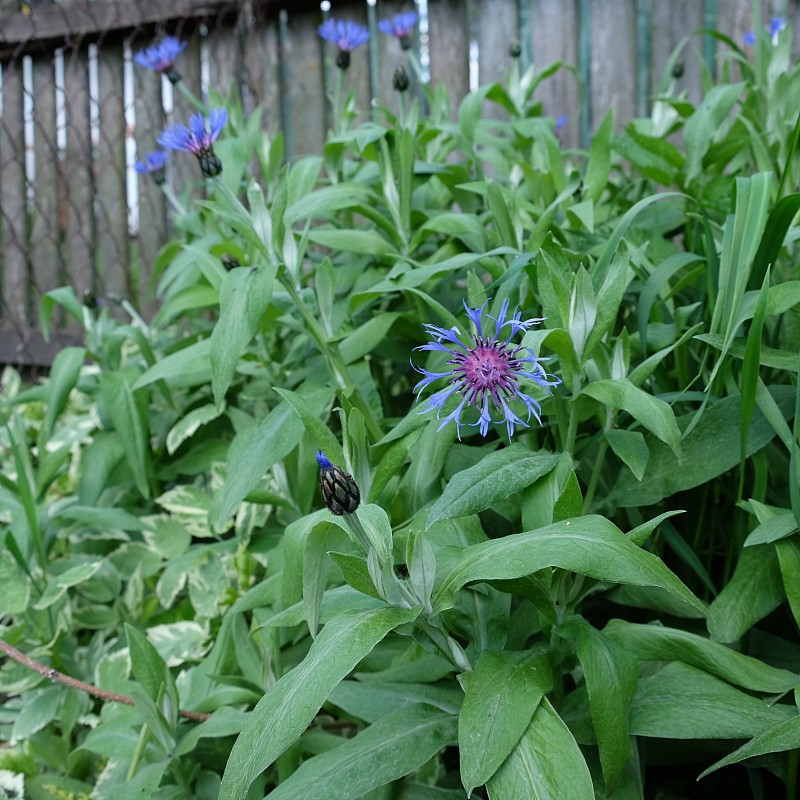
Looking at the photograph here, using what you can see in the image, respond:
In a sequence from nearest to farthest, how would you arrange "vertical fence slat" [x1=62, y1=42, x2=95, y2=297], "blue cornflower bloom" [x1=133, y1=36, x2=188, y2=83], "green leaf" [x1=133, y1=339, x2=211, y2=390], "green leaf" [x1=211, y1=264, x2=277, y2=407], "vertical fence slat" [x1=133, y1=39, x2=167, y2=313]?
"green leaf" [x1=211, y1=264, x2=277, y2=407]
"green leaf" [x1=133, y1=339, x2=211, y2=390]
"blue cornflower bloom" [x1=133, y1=36, x2=188, y2=83]
"vertical fence slat" [x1=133, y1=39, x2=167, y2=313]
"vertical fence slat" [x1=62, y1=42, x2=95, y2=297]

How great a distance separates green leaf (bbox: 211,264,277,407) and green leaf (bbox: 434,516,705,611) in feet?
1.36

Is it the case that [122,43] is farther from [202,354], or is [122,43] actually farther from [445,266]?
[445,266]

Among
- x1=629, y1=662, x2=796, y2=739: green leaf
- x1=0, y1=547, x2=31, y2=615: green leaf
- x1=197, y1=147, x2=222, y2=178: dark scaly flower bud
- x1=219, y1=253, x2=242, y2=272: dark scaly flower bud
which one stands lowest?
x1=0, y1=547, x2=31, y2=615: green leaf

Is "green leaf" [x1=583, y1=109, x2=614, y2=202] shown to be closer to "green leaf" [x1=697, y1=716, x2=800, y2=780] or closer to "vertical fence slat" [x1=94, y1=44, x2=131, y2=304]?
"green leaf" [x1=697, y1=716, x2=800, y2=780]

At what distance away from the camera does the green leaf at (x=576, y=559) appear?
69 centimetres

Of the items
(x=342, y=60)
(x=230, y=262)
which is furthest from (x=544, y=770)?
(x=342, y=60)

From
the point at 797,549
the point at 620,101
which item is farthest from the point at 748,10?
the point at 797,549

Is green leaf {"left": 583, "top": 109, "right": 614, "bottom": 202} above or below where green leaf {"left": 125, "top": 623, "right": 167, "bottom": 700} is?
above

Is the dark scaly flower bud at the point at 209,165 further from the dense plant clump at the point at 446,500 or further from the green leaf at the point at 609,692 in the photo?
the green leaf at the point at 609,692

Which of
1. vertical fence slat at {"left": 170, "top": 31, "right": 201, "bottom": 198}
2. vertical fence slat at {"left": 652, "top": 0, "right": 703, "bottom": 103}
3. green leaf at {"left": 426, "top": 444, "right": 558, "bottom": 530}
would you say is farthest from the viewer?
vertical fence slat at {"left": 170, "top": 31, "right": 201, "bottom": 198}

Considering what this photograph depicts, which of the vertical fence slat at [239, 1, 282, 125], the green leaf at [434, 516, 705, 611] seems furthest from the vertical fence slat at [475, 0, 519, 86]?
the green leaf at [434, 516, 705, 611]

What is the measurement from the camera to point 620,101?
3.07 metres

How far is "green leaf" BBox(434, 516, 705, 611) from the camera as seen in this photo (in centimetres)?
69

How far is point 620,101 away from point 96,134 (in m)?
2.33
